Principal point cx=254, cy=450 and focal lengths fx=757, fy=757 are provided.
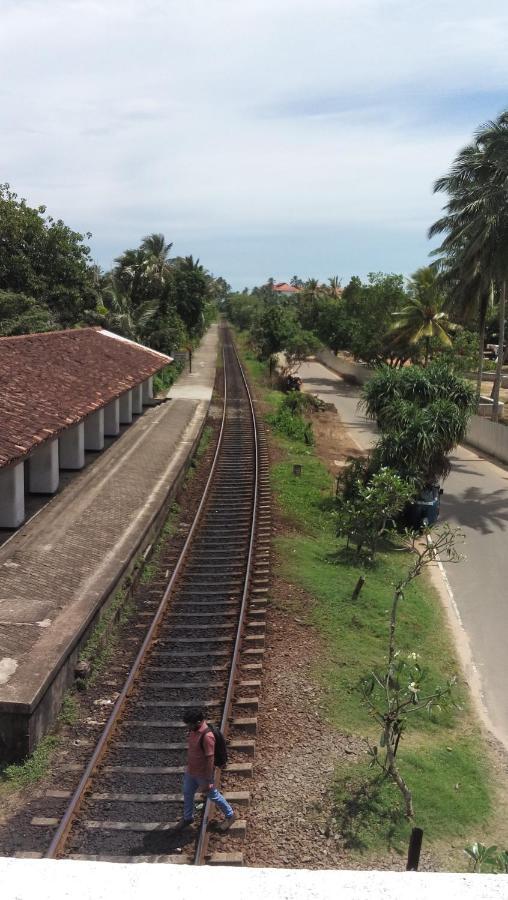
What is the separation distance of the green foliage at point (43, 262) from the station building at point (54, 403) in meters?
7.32

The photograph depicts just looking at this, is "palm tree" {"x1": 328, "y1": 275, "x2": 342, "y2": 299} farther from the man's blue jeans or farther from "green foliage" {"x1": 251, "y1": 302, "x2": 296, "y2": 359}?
the man's blue jeans

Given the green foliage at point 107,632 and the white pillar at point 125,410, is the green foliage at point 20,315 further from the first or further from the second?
the green foliage at point 107,632

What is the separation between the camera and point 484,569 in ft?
50.1

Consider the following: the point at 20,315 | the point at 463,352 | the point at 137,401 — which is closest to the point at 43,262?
the point at 20,315

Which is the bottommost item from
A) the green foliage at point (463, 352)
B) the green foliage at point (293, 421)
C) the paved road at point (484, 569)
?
the paved road at point (484, 569)

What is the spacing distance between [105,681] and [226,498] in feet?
31.2

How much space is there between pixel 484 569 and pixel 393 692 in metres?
7.03

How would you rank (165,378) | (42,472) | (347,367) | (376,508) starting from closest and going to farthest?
(376,508)
(42,472)
(165,378)
(347,367)

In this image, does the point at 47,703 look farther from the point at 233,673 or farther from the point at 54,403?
the point at 54,403

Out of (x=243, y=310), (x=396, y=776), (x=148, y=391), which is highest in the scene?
(x=243, y=310)

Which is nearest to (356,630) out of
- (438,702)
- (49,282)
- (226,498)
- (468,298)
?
(438,702)

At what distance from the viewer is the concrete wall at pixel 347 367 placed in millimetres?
51678

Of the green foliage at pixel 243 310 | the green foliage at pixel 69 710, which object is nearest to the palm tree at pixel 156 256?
the green foliage at pixel 69 710

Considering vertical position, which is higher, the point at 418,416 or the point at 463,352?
the point at 463,352
